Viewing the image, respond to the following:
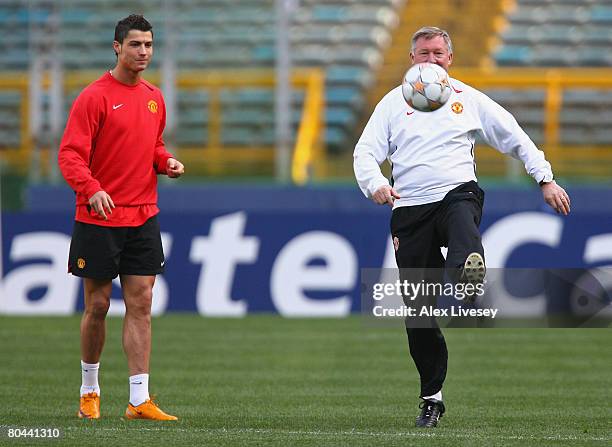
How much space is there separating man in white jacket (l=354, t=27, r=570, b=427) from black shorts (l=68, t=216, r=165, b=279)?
1290mm

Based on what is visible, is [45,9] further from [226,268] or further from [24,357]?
[24,357]

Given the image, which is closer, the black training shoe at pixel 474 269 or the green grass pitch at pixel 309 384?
the black training shoe at pixel 474 269

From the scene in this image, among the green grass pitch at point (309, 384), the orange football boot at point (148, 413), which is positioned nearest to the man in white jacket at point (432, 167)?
the green grass pitch at point (309, 384)

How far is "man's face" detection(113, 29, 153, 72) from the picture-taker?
713 cm

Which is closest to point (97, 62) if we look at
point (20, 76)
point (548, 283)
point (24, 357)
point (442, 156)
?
point (20, 76)

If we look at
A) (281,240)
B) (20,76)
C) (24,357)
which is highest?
(20,76)

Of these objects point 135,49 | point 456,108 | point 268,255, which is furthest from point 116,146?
point 268,255

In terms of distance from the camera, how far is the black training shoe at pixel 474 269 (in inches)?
253

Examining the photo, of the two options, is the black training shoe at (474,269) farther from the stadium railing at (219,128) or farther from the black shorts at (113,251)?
the stadium railing at (219,128)

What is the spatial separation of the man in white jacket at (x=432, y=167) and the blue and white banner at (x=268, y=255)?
6.82m

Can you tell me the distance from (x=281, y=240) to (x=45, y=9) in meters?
4.26

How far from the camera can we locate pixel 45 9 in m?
15.9

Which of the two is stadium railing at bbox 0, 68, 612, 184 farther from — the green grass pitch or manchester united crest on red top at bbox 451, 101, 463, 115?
manchester united crest on red top at bbox 451, 101, 463, 115

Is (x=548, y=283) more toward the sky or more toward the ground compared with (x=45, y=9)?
more toward the ground
